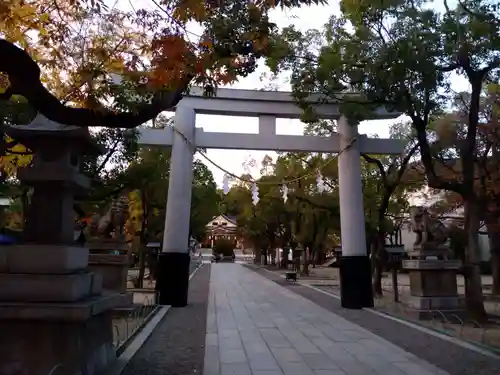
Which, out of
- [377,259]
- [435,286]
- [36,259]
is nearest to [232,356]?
[36,259]

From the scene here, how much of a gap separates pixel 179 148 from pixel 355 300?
19.6 ft

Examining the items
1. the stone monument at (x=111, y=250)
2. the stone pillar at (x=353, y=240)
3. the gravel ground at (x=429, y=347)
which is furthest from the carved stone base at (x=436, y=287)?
the stone monument at (x=111, y=250)

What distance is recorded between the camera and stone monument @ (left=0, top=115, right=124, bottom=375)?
4.83m

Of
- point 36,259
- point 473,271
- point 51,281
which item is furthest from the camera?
point 473,271

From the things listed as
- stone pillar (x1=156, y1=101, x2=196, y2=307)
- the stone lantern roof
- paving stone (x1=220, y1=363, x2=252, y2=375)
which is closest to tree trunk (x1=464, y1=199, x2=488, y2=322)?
paving stone (x1=220, y1=363, x2=252, y2=375)

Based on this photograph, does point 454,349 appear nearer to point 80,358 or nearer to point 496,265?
point 80,358

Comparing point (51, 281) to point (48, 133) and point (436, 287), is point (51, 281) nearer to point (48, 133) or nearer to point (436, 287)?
point (48, 133)

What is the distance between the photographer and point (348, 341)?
8078 mm

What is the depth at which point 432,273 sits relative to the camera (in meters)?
10.9

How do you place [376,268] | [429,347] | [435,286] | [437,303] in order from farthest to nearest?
[376,268] < [435,286] < [437,303] < [429,347]

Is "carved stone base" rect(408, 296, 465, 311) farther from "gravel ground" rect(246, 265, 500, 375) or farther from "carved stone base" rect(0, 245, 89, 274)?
"carved stone base" rect(0, 245, 89, 274)

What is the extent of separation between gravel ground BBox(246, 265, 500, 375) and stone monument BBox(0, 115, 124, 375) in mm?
4332

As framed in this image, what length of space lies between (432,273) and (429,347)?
378 centimetres

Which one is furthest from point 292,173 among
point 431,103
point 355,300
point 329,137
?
point 431,103
